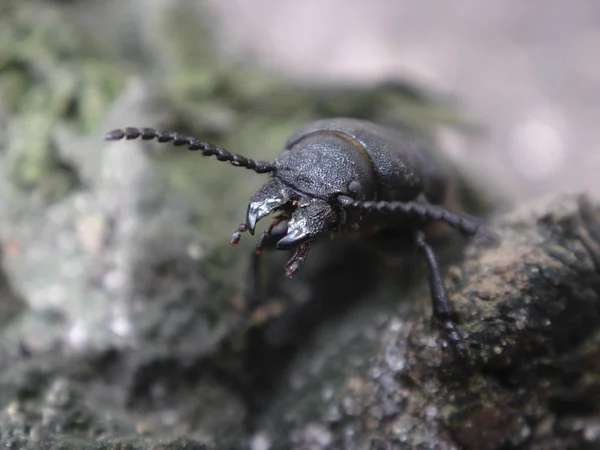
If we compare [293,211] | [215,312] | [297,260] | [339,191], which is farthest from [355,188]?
[215,312]

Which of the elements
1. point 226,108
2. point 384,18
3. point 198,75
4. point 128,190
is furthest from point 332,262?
point 384,18

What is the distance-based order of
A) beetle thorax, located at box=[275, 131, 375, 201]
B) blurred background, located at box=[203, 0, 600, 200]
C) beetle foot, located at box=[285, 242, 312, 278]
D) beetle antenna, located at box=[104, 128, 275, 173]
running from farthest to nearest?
blurred background, located at box=[203, 0, 600, 200] < beetle thorax, located at box=[275, 131, 375, 201] < beetle foot, located at box=[285, 242, 312, 278] < beetle antenna, located at box=[104, 128, 275, 173]

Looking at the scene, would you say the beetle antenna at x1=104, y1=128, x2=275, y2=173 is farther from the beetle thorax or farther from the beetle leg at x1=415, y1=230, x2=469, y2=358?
the beetle leg at x1=415, y1=230, x2=469, y2=358

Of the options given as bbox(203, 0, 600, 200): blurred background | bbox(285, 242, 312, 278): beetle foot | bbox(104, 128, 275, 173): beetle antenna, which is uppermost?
bbox(203, 0, 600, 200): blurred background

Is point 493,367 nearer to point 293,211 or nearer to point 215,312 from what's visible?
point 293,211

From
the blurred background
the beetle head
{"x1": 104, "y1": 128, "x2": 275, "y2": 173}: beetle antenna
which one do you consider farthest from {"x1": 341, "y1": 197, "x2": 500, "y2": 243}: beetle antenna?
the blurred background

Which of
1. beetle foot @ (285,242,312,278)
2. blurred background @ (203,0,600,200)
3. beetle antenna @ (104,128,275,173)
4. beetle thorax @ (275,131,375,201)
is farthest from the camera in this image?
blurred background @ (203,0,600,200)

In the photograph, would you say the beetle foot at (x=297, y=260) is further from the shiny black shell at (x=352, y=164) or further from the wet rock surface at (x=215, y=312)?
the wet rock surface at (x=215, y=312)
